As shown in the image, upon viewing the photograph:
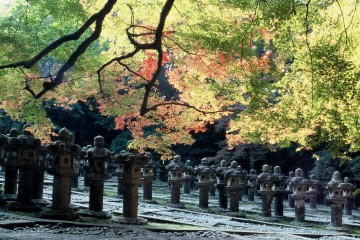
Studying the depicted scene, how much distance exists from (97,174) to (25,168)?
141cm

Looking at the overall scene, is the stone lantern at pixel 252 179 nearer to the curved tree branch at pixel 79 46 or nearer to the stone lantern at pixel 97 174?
the stone lantern at pixel 97 174

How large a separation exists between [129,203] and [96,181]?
2.67 feet

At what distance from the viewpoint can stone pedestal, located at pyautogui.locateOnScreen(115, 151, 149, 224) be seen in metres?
8.48

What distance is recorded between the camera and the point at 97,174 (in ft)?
28.4

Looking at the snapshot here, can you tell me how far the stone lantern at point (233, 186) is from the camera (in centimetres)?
1398

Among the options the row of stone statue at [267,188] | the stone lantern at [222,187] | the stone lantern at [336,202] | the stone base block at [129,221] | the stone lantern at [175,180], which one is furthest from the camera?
the stone lantern at [175,180]

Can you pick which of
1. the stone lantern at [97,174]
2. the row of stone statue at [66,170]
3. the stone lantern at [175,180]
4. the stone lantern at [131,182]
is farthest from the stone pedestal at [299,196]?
the stone lantern at [97,174]

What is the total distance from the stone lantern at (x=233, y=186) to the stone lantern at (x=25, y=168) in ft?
23.0

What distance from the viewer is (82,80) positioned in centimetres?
1319

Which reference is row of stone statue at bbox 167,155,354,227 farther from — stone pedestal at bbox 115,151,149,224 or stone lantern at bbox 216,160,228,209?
stone pedestal at bbox 115,151,149,224

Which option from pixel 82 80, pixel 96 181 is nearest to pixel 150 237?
pixel 96 181

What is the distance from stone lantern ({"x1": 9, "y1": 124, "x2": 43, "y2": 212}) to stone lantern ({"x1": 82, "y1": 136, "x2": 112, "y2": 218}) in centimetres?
107

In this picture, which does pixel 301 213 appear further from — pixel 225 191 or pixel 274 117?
pixel 274 117

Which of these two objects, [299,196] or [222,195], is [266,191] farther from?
[222,195]
